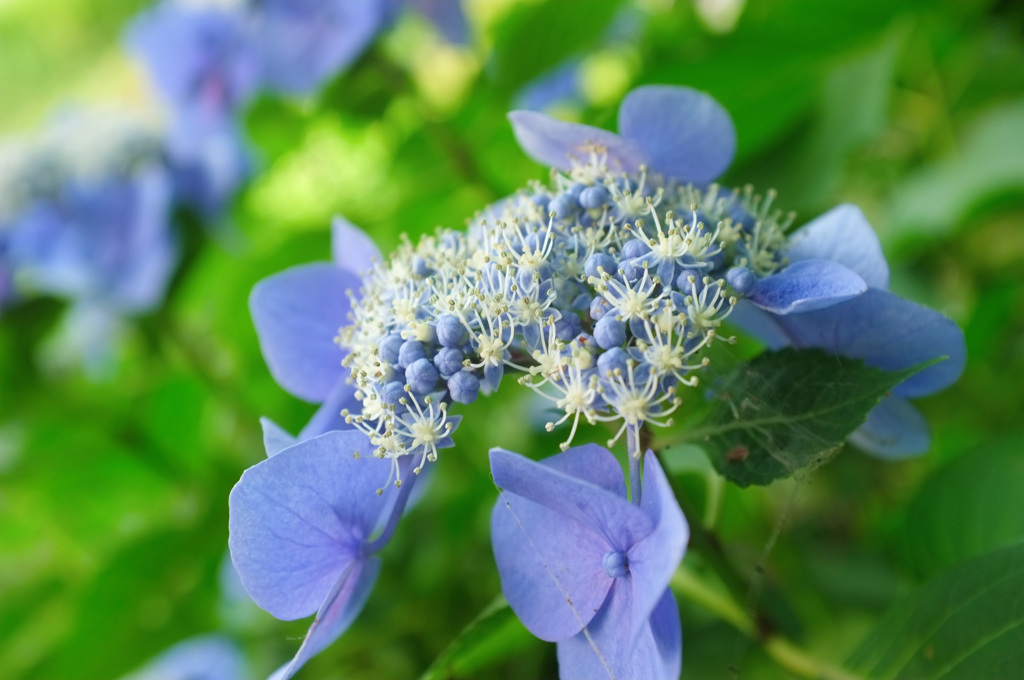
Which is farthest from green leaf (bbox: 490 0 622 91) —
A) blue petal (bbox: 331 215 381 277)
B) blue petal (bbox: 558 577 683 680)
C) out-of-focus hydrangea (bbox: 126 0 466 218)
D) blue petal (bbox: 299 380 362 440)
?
blue petal (bbox: 558 577 683 680)

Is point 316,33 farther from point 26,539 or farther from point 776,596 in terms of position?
point 26,539

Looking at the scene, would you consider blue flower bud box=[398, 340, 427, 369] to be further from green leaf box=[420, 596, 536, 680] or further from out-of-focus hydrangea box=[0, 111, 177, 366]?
out-of-focus hydrangea box=[0, 111, 177, 366]

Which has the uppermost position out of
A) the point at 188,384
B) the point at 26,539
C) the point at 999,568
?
the point at 999,568

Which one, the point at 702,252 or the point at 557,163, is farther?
the point at 557,163

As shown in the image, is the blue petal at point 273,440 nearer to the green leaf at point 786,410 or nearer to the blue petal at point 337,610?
the blue petal at point 337,610

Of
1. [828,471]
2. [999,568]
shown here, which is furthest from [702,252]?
[828,471]

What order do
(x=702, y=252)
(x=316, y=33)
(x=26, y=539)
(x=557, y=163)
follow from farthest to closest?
1. (x=26, y=539)
2. (x=316, y=33)
3. (x=557, y=163)
4. (x=702, y=252)

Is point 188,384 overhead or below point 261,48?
below

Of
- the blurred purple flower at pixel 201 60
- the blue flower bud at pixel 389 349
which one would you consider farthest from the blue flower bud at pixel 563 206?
the blurred purple flower at pixel 201 60
